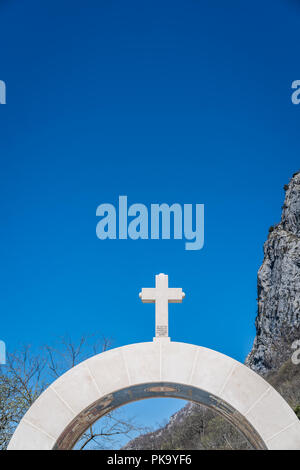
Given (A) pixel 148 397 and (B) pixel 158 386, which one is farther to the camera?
(A) pixel 148 397

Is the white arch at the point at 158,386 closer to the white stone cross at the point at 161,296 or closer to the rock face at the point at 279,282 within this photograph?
the white stone cross at the point at 161,296

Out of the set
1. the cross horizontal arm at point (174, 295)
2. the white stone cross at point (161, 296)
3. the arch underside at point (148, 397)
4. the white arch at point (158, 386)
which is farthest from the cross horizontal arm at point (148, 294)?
the arch underside at point (148, 397)

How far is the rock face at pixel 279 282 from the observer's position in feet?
187

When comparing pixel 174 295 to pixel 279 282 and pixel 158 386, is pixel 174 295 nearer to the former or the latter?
pixel 158 386

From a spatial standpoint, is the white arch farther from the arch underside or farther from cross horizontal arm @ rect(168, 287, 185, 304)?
cross horizontal arm @ rect(168, 287, 185, 304)

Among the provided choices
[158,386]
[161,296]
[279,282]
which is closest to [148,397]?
[158,386]

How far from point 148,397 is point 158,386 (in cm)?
105

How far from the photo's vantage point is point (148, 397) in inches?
385

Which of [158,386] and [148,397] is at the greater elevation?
[158,386]

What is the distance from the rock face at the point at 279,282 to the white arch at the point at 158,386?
45.8 meters

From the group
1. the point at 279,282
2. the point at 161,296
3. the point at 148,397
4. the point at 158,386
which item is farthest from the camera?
the point at 279,282

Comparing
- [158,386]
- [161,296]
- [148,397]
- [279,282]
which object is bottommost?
A: [148,397]
